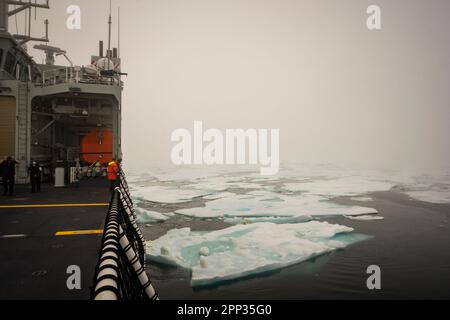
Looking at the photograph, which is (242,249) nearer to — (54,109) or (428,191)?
(54,109)

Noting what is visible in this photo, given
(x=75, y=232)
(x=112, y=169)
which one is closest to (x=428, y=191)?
(x=112, y=169)

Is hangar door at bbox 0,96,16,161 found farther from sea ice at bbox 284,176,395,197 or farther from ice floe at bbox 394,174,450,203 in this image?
ice floe at bbox 394,174,450,203

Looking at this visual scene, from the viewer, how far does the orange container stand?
61.8 ft

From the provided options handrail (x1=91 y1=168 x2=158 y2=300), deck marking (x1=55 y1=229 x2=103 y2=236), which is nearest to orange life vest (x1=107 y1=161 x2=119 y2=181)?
deck marking (x1=55 y1=229 x2=103 y2=236)

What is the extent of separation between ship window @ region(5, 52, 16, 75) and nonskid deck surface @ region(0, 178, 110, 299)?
1190 centimetres

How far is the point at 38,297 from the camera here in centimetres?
350

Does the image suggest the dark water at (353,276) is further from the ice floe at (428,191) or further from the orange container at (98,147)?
the ice floe at (428,191)

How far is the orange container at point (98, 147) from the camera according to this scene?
18828mm

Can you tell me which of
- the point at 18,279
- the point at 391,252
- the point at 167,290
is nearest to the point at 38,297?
the point at 18,279

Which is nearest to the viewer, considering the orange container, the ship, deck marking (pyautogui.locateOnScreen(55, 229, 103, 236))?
the ship

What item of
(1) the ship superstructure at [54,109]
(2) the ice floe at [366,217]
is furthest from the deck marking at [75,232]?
(2) the ice floe at [366,217]

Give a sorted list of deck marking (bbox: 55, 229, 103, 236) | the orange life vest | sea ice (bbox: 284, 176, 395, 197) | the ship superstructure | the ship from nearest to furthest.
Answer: the ship
deck marking (bbox: 55, 229, 103, 236)
the orange life vest
the ship superstructure
sea ice (bbox: 284, 176, 395, 197)

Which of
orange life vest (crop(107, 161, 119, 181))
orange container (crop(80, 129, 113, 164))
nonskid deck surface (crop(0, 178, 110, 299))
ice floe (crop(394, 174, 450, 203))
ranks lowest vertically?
ice floe (crop(394, 174, 450, 203))

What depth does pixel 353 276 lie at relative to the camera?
1719cm
